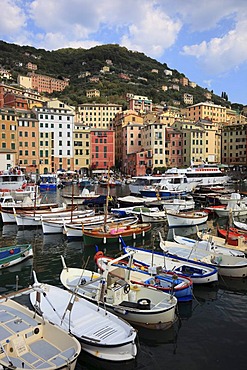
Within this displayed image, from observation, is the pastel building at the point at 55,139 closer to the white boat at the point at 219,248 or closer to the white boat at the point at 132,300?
the white boat at the point at 219,248

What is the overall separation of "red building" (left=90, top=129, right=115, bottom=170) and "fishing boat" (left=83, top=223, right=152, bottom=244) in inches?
2622

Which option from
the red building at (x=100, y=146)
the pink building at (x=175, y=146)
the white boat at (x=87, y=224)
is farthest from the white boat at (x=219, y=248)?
the red building at (x=100, y=146)

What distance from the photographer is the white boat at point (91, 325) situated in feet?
32.6

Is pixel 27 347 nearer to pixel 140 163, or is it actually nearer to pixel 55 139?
pixel 140 163

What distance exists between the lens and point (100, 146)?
306ft

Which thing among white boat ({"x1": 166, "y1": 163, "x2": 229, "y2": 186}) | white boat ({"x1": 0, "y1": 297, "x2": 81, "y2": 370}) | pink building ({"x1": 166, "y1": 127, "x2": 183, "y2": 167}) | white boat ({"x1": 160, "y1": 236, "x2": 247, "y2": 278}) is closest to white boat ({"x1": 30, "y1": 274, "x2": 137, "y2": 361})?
white boat ({"x1": 0, "y1": 297, "x2": 81, "y2": 370})

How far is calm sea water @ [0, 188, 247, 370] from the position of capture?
1057 centimetres

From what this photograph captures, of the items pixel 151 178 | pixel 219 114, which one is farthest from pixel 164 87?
pixel 151 178

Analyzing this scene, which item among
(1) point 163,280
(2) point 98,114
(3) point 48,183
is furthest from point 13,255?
(2) point 98,114

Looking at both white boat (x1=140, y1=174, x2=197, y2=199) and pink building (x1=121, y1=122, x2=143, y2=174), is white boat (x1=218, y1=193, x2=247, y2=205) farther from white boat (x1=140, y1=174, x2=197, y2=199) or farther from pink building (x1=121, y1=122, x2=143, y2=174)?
pink building (x1=121, y1=122, x2=143, y2=174)

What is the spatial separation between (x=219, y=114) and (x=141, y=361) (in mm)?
133587

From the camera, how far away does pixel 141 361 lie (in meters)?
10.7

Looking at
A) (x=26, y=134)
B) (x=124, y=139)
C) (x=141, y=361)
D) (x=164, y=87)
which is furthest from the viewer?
(x=164, y=87)

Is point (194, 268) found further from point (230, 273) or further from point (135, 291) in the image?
point (135, 291)
